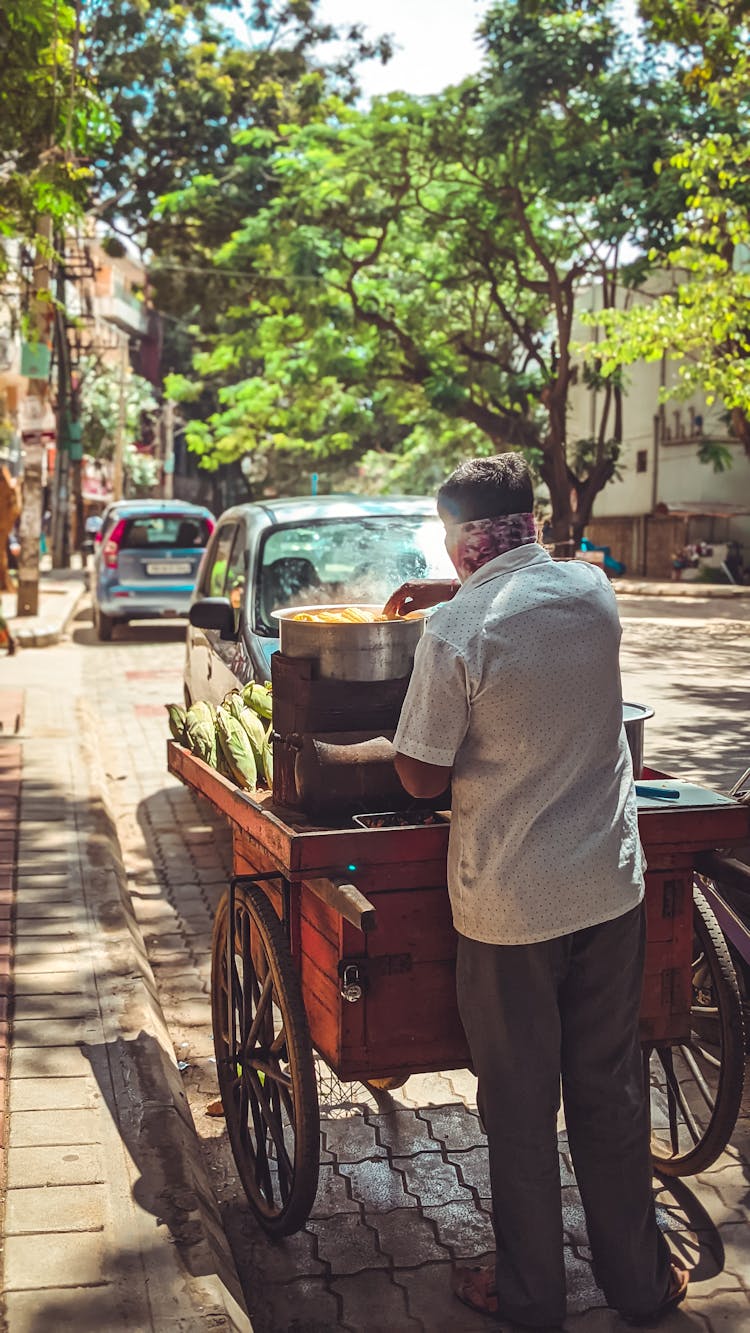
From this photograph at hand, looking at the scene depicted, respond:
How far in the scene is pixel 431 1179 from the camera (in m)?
3.78

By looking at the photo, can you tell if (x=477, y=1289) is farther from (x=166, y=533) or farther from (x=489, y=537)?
(x=166, y=533)

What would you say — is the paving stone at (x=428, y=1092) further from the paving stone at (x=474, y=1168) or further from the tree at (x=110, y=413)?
the tree at (x=110, y=413)

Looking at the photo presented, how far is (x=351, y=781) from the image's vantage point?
A: 10.9 ft

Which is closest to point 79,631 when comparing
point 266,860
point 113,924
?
point 113,924

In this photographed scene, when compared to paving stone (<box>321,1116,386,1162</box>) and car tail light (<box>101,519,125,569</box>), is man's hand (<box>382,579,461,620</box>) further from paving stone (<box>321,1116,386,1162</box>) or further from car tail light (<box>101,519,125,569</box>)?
car tail light (<box>101,519,125,569</box>)

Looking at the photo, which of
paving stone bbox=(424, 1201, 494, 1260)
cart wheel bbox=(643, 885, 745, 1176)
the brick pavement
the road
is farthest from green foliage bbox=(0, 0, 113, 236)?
paving stone bbox=(424, 1201, 494, 1260)

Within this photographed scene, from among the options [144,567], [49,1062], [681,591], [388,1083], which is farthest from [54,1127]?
[681,591]

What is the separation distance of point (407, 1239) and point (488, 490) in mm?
1888

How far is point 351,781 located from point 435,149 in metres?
23.7

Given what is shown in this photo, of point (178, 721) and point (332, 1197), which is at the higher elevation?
point (178, 721)

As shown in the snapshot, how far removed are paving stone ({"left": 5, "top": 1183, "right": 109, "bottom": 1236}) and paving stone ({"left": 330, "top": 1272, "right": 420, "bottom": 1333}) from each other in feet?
1.95

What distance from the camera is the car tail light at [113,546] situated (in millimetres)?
17844

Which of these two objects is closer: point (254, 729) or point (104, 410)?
point (254, 729)

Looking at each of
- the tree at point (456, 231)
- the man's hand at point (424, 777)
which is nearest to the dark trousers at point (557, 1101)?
the man's hand at point (424, 777)
